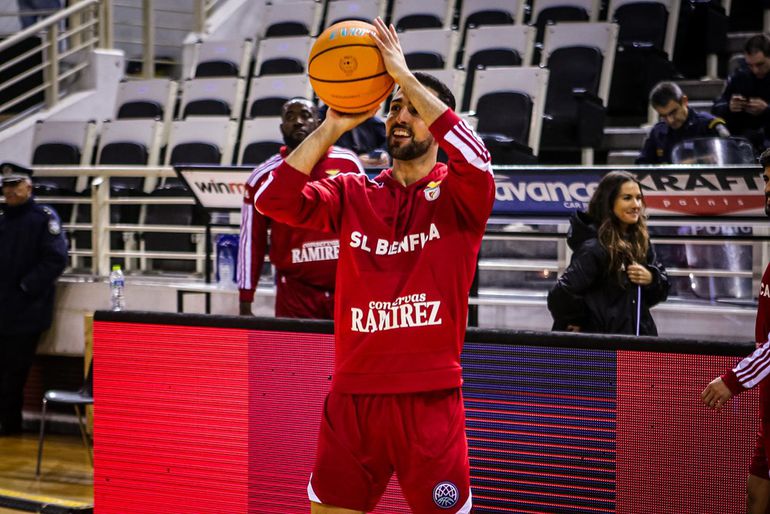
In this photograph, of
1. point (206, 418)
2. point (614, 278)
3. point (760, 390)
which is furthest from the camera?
point (614, 278)

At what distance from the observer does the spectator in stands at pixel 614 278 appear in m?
4.33

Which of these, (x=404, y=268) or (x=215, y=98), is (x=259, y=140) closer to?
(x=215, y=98)

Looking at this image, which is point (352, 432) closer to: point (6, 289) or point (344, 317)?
point (344, 317)

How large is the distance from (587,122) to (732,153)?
90.3 inches

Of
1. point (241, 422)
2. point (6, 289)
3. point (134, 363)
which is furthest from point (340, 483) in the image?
point (6, 289)

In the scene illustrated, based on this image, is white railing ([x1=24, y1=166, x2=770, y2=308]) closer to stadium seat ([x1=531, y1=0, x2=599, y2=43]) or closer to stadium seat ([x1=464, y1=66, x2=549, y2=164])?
stadium seat ([x1=464, y1=66, x2=549, y2=164])

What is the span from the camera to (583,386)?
351cm

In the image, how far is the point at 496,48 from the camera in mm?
9086

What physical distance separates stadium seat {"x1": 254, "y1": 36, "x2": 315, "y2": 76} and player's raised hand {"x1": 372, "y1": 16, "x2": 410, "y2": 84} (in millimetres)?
7077

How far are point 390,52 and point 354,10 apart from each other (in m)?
8.00

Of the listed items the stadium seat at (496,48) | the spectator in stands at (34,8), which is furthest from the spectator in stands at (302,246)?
the spectator in stands at (34,8)

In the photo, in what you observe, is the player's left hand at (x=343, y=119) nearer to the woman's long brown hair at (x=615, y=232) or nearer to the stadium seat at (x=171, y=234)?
the woman's long brown hair at (x=615, y=232)

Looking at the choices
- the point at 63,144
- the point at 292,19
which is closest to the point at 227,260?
the point at 63,144

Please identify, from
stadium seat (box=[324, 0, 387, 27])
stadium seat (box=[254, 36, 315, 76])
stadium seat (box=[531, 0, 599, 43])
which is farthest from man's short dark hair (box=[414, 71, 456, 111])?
stadium seat (box=[324, 0, 387, 27])
